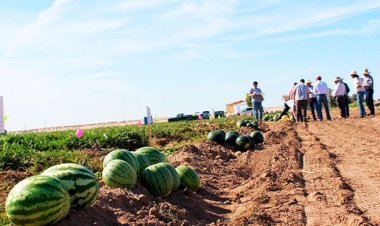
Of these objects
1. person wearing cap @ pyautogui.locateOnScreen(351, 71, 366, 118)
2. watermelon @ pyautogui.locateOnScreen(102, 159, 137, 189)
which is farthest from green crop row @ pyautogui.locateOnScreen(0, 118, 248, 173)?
person wearing cap @ pyautogui.locateOnScreen(351, 71, 366, 118)

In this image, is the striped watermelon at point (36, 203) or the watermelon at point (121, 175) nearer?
the striped watermelon at point (36, 203)

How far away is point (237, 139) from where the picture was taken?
12773 mm

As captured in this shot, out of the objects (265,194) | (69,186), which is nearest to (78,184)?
(69,186)

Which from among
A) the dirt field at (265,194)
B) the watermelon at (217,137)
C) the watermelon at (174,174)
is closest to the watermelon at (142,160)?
the watermelon at (174,174)

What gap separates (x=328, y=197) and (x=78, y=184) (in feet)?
10.7

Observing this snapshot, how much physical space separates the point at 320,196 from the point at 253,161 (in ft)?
13.2

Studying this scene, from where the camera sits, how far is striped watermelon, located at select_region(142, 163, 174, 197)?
6379 millimetres

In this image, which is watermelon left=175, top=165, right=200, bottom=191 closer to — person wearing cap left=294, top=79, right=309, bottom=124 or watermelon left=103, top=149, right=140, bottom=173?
watermelon left=103, top=149, right=140, bottom=173

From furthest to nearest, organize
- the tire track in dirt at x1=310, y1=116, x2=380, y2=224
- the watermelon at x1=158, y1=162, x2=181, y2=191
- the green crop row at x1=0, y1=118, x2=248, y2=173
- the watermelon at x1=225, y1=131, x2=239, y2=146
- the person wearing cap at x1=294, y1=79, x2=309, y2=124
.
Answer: the person wearing cap at x1=294, y1=79, x2=309, y2=124 → the watermelon at x1=225, y1=131, x2=239, y2=146 → the green crop row at x1=0, y1=118, x2=248, y2=173 → the watermelon at x1=158, y1=162, x2=181, y2=191 → the tire track in dirt at x1=310, y1=116, x2=380, y2=224

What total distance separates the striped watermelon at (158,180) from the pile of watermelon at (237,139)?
6.22 metres

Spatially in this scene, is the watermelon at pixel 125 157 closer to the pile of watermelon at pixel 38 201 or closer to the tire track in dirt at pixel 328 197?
the pile of watermelon at pixel 38 201

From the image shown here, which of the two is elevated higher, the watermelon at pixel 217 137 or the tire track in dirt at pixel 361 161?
the watermelon at pixel 217 137

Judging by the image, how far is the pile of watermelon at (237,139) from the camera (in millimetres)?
12562

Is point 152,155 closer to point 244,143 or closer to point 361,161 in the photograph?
point 361,161
